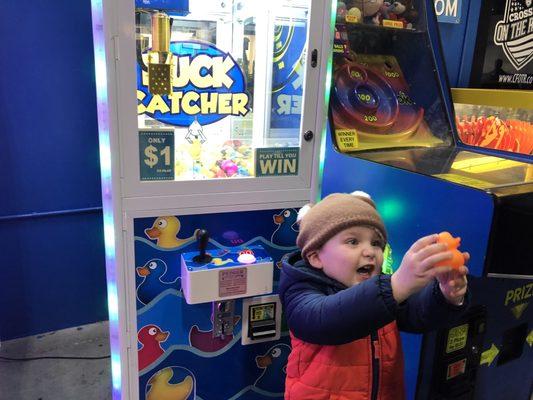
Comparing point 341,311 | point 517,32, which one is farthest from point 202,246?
point 517,32

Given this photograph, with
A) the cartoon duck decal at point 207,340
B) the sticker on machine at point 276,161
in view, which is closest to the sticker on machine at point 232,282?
the cartoon duck decal at point 207,340

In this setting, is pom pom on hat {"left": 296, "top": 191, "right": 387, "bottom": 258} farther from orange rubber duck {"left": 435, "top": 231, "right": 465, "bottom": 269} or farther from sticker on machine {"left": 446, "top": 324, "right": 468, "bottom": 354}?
sticker on machine {"left": 446, "top": 324, "right": 468, "bottom": 354}

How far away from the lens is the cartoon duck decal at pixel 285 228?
176cm

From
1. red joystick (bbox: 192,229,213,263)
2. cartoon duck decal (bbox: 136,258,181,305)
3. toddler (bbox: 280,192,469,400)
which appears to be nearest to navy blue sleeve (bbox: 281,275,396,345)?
toddler (bbox: 280,192,469,400)

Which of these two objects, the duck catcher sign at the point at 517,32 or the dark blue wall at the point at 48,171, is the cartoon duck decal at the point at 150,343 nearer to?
the dark blue wall at the point at 48,171

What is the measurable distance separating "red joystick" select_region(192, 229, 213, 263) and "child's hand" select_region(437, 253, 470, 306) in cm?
80

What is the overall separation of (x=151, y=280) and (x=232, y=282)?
0.88 ft

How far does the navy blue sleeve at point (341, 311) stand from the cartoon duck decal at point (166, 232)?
585 mm

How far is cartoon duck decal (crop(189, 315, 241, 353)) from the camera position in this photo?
171 centimetres

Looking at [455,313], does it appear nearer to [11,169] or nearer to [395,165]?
[395,165]

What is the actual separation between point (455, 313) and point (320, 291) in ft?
0.98

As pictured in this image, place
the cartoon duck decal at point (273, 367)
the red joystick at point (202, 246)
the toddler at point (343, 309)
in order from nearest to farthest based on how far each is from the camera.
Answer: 1. the toddler at point (343, 309)
2. the red joystick at point (202, 246)
3. the cartoon duck decal at point (273, 367)

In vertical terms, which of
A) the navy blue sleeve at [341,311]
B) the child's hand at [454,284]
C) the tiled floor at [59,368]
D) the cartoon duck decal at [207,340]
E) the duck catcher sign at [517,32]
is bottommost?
the tiled floor at [59,368]

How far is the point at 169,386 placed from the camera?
5.65ft
